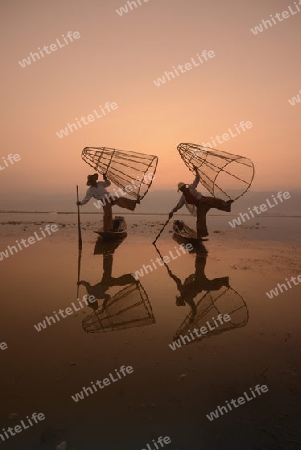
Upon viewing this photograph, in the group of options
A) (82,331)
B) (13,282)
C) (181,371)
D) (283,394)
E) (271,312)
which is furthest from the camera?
(13,282)

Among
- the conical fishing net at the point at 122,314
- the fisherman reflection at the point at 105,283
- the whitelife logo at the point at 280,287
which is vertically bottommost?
the whitelife logo at the point at 280,287

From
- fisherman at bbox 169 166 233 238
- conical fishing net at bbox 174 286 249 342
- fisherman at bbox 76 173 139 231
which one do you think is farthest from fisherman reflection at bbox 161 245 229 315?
fisherman at bbox 76 173 139 231

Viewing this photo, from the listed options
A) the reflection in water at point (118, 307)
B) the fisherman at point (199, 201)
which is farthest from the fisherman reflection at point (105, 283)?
the fisherman at point (199, 201)

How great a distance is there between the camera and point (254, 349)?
18.7ft

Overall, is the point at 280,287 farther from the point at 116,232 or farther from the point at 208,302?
the point at 116,232

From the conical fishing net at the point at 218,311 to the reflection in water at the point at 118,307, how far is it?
36.0 inches

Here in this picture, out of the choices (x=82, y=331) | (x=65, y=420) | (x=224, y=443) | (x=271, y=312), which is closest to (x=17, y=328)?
(x=82, y=331)

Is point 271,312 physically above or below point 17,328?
below

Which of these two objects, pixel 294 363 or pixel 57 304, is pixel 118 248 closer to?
pixel 57 304

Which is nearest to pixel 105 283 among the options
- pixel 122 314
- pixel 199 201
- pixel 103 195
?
pixel 122 314

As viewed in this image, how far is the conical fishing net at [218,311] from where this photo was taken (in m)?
6.68

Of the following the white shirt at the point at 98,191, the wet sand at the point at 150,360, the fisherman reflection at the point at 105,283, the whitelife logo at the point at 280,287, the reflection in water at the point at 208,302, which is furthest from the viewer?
the white shirt at the point at 98,191

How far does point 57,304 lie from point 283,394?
5.41 meters

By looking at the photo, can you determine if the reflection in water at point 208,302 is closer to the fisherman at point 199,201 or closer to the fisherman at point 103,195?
the fisherman at point 199,201
